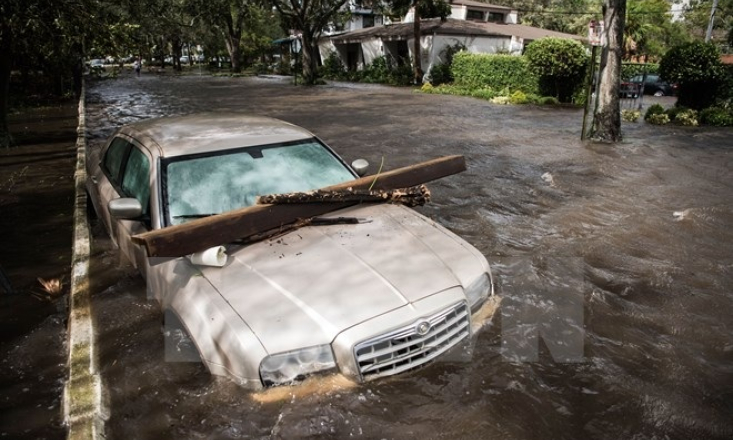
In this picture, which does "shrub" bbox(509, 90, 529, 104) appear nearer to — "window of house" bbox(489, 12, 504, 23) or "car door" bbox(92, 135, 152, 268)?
"car door" bbox(92, 135, 152, 268)

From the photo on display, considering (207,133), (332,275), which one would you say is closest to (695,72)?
(207,133)

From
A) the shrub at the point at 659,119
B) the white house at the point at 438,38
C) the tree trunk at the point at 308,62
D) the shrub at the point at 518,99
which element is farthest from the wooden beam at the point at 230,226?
the tree trunk at the point at 308,62

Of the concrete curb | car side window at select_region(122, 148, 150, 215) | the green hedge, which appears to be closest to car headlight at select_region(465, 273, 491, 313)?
the concrete curb

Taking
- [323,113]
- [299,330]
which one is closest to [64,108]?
[323,113]

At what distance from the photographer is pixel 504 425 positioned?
9.62ft

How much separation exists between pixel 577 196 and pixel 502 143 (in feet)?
15.2

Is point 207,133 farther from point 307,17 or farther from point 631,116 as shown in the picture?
point 307,17

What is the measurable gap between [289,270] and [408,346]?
904 millimetres

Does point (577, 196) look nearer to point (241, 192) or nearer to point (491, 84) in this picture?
point (241, 192)

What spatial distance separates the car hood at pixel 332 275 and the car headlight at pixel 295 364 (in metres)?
0.05

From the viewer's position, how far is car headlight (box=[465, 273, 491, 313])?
335cm

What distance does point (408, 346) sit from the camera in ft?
9.52

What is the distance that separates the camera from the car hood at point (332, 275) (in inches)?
111

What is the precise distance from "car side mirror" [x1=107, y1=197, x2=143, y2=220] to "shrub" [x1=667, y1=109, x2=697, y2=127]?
17.2m
